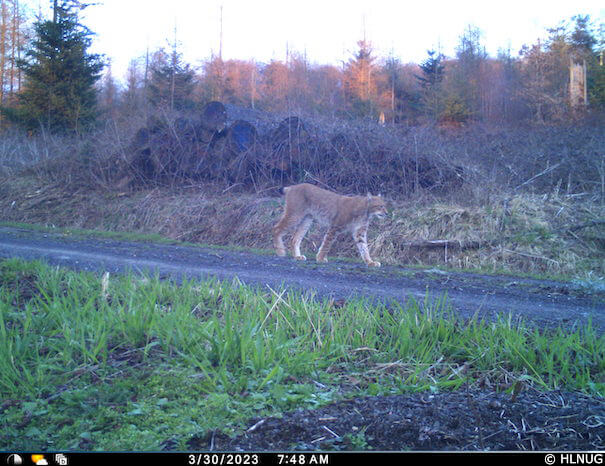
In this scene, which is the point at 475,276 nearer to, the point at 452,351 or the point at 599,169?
the point at 452,351

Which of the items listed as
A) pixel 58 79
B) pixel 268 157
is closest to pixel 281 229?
pixel 268 157

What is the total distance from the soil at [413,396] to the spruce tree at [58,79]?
2072 centimetres

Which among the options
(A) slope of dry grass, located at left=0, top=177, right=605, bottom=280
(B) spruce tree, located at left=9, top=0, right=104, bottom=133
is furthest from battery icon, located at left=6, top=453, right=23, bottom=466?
(B) spruce tree, located at left=9, top=0, right=104, bottom=133

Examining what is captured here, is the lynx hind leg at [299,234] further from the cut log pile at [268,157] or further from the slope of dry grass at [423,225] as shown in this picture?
the cut log pile at [268,157]

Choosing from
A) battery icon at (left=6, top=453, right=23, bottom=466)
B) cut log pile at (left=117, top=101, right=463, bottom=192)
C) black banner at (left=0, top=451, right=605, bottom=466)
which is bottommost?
battery icon at (left=6, top=453, right=23, bottom=466)

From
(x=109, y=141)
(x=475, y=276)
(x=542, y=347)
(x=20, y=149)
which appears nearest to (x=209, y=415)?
(x=542, y=347)

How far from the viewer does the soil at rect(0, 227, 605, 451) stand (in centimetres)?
362

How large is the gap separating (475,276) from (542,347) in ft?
17.8

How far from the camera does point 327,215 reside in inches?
508

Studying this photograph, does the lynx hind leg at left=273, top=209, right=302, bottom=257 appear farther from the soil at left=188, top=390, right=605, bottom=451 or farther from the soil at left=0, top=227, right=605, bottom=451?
the soil at left=188, top=390, right=605, bottom=451

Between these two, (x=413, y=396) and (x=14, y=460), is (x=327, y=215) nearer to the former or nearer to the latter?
(x=413, y=396)

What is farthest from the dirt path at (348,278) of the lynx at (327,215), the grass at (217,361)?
the grass at (217,361)

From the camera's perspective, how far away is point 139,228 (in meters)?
17.6

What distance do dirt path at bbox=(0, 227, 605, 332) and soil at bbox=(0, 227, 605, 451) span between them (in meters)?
0.02
